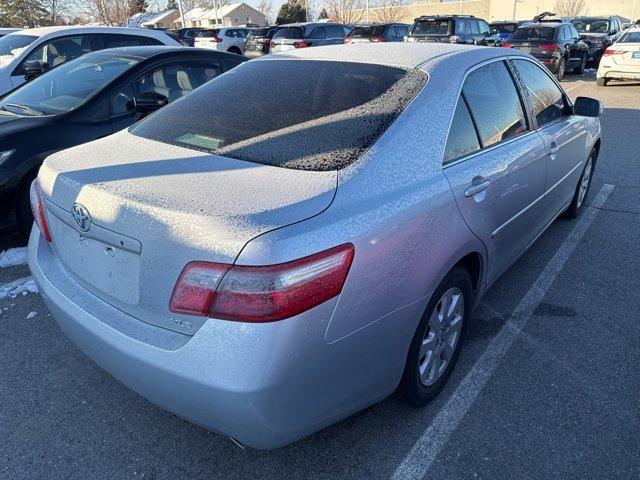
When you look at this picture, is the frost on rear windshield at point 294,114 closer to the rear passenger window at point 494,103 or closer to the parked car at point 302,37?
the rear passenger window at point 494,103

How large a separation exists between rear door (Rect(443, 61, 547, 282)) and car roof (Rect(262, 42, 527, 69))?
118 millimetres

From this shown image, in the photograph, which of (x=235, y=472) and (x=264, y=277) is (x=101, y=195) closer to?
(x=264, y=277)

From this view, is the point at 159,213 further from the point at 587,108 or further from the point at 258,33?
the point at 258,33

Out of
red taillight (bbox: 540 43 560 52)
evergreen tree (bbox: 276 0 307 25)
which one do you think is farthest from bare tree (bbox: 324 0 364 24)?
red taillight (bbox: 540 43 560 52)

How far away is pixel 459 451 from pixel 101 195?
1.84m

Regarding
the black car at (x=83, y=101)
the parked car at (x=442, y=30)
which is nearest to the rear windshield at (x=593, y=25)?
the parked car at (x=442, y=30)

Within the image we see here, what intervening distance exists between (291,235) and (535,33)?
17.2m

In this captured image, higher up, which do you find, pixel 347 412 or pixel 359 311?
pixel 359 311

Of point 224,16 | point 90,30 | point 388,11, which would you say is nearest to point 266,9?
point 224,16

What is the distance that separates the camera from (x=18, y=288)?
11.9 feet

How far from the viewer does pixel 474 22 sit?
18219mm

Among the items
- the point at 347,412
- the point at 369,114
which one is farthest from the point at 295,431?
the point at 369,114

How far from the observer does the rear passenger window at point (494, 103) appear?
2676mm

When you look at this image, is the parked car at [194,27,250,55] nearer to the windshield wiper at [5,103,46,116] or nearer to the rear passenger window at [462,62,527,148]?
the windshield wiper at [5,103,46,116]
